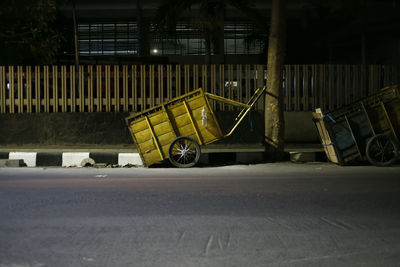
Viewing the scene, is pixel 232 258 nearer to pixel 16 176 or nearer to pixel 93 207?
pixel 93 207

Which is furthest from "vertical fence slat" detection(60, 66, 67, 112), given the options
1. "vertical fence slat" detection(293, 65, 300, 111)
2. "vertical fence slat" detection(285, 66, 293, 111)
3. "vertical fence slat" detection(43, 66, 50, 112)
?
"vertical fence slat" detection(293, 65, 300, 111)

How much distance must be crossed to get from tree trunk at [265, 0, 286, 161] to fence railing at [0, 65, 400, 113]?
224cm

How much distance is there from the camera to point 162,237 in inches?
177

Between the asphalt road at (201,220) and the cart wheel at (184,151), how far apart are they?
4.87ft

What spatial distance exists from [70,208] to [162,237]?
1783mm

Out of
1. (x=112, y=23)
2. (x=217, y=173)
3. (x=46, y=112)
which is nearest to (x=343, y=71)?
(x=217, y=173)

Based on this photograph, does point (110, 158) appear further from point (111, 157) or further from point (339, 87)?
point (339, 87)

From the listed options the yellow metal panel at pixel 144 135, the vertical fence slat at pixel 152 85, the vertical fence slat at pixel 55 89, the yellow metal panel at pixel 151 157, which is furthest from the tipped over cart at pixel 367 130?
the vertical fence slat at pixel 55 89

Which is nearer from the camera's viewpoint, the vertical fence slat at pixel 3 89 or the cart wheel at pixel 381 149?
the cart wheel at pixel 381 149

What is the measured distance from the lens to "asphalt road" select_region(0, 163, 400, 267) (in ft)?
12.9

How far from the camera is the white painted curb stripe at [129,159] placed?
11.0 metres

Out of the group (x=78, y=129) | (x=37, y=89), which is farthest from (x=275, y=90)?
(x=37, y=89)

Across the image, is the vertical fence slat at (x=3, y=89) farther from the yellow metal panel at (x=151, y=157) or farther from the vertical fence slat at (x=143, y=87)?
the yellow metal panel at (x=151, y=157)

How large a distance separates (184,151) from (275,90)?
2.83 meters
